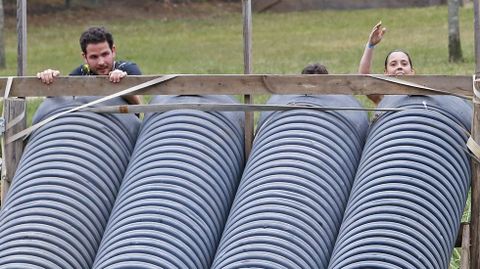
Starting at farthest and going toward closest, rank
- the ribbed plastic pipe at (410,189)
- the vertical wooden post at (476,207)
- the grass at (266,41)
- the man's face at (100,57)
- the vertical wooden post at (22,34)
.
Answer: the grass at (266,41) < the vertical wooden post at (22,34) < the man's face at (100,57) < the vertical wooden post at (476,207) < the ribbed plastic pipe at (410,189)

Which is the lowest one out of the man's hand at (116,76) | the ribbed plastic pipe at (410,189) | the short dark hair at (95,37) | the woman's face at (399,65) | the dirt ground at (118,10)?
the ribbed plastic pipe at (410,189)

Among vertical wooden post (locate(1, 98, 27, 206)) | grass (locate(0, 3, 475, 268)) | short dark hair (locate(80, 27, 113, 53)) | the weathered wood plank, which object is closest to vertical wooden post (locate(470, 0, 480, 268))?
the weathered wood plank

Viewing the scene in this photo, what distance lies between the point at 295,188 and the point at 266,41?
24.0 metres

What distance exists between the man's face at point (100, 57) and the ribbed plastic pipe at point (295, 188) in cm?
113

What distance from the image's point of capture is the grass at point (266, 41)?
25.5 m

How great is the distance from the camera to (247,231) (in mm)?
7590

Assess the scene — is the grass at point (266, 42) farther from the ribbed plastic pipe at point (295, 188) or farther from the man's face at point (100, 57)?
the ribbed plastic pipe at point (295, 188)

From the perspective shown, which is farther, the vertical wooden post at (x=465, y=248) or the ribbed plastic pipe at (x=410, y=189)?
the vertical wooden post at (x=465, y=248)

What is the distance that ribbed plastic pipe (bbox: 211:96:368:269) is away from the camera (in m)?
7.51

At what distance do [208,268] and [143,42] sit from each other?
24.4m

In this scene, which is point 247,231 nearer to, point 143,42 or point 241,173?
point 241,173

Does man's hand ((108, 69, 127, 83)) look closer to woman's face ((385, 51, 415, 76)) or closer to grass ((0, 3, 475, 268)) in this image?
woman's face ((385, 51, 415, 76))

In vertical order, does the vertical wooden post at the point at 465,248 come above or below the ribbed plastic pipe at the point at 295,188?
below

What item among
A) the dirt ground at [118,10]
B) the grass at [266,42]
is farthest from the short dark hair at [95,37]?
the dirt ground at [118,10]
